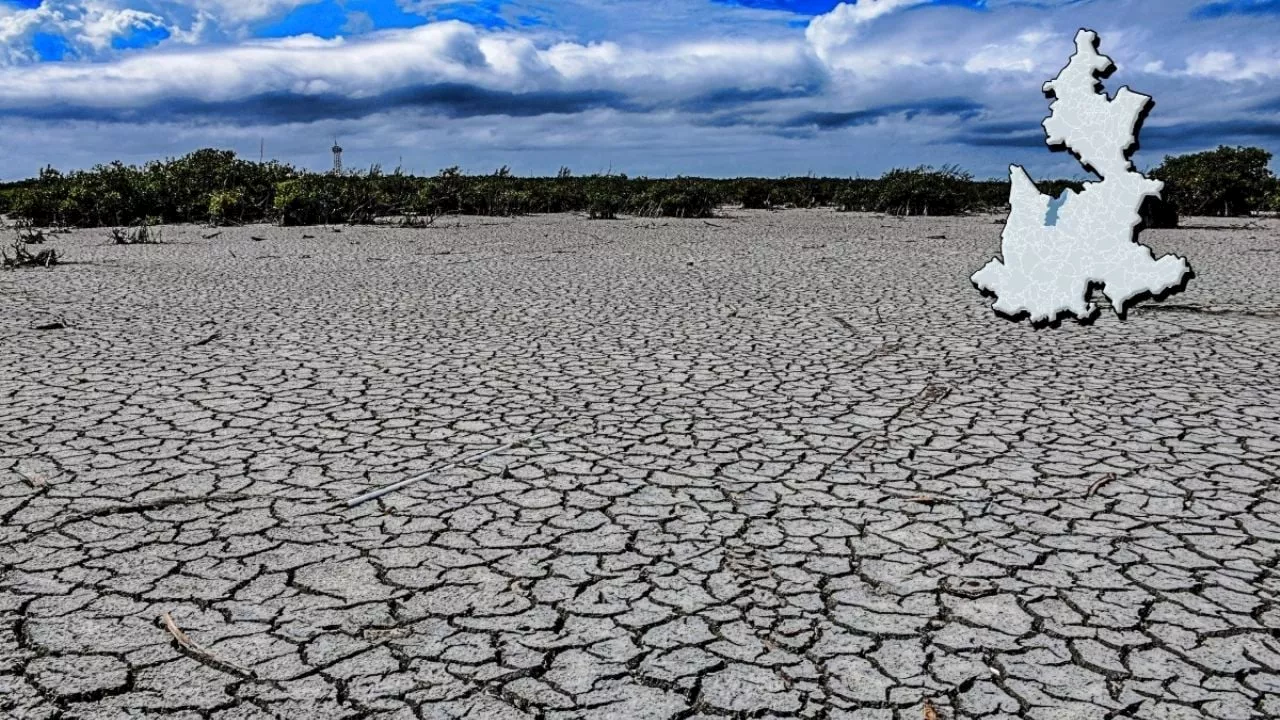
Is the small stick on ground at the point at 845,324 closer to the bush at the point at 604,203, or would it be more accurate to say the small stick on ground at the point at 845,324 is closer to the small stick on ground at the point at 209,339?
the small stick on ground at the point at 209,339

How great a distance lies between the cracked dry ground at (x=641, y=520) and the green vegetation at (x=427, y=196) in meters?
11.6

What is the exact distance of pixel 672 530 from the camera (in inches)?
132

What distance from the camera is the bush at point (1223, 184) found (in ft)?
74.3

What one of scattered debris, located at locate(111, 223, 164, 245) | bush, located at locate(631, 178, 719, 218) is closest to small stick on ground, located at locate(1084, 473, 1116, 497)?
scattered debris, located at locate(111, 223, 164, 245)

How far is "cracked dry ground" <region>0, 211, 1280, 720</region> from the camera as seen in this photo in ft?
7.97

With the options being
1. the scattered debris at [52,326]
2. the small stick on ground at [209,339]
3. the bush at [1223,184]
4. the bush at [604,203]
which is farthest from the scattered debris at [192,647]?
the bush at [1223,184]

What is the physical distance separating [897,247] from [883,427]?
10.4 metres

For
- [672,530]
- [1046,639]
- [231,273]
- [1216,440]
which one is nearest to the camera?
[1046,639]

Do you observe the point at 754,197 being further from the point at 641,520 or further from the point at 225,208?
the point at 641,520

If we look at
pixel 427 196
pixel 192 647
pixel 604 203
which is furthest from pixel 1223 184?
pixel 192 647

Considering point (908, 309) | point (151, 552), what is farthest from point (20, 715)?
point (908, 309)

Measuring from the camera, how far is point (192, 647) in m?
2.55

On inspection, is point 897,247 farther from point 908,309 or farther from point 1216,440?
point 1216,440

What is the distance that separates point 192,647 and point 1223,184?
79.9 ft
